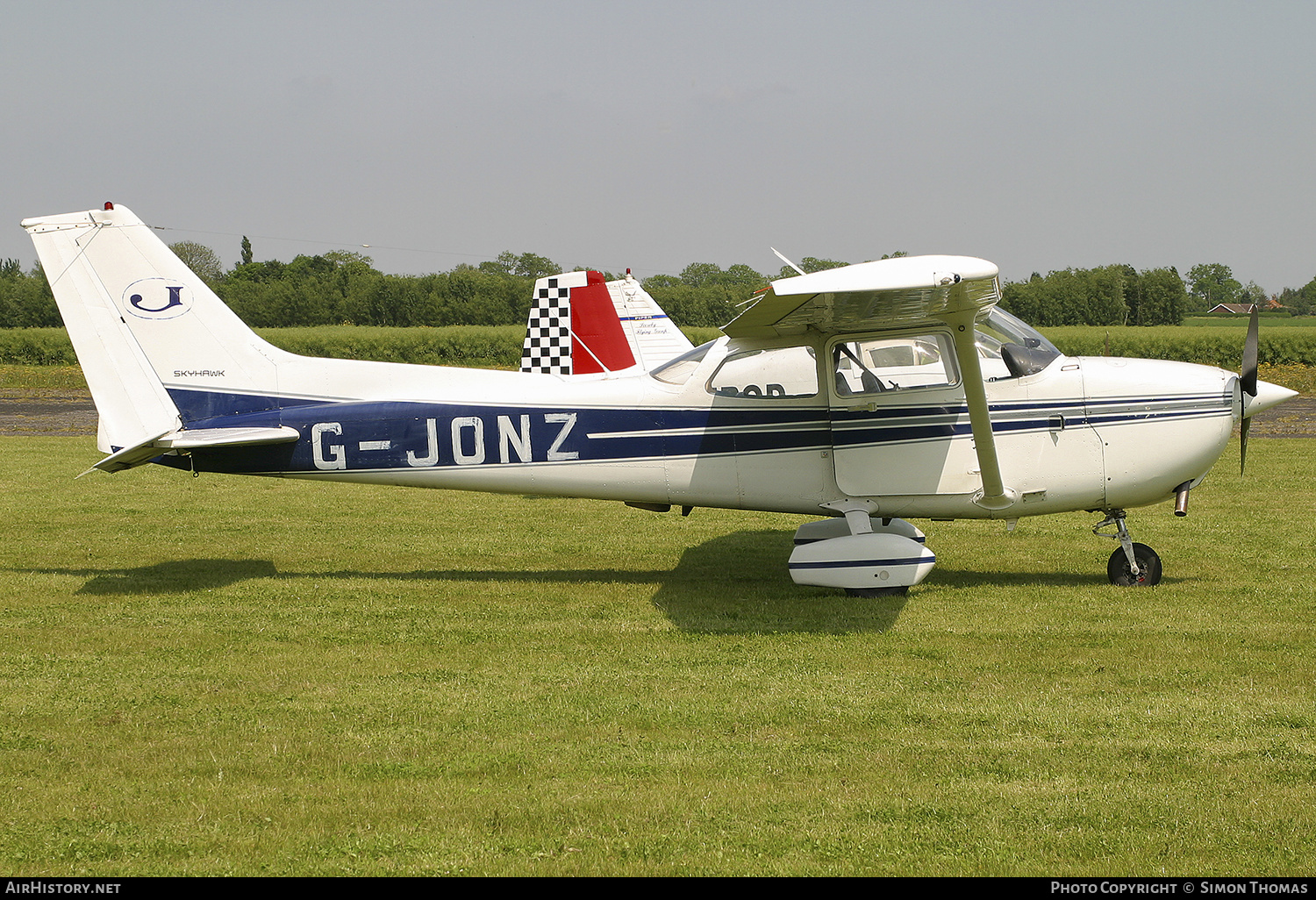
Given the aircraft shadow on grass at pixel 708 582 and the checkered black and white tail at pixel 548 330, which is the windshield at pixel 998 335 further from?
the checkered black and white tail at pixel 548 330

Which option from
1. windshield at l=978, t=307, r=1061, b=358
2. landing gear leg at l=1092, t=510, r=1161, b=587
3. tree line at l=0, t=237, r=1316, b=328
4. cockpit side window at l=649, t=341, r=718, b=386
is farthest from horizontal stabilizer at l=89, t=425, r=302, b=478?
tree line at l=0, t=237, r=1316, b=328

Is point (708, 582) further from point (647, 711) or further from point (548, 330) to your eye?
point (548, 330)

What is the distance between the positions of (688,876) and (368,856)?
3.83 feet

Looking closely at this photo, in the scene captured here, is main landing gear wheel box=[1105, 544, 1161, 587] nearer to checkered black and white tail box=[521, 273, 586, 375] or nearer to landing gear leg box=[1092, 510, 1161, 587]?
landing gear leg box=[1092, 510, 1161, 587]

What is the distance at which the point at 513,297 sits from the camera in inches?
2087

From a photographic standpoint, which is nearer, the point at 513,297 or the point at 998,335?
the point at 998,335

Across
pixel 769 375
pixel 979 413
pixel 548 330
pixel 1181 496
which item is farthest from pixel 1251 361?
pixel 548 330

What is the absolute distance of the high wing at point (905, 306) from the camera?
19.5 feet

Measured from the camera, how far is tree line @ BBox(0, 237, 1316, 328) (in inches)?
1834

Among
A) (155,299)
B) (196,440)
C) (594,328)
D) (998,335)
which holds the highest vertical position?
(155,299)

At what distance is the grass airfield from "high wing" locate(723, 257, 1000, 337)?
2.04 meters

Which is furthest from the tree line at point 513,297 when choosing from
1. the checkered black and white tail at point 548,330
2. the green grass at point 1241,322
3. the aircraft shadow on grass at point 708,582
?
the aircraft shadow on grass at point 708,582

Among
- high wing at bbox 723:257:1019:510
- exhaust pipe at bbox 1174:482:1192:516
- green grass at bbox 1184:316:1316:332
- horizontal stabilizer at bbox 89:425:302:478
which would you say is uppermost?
high wing at bbox 723:257:1019:510

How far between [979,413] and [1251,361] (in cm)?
217
